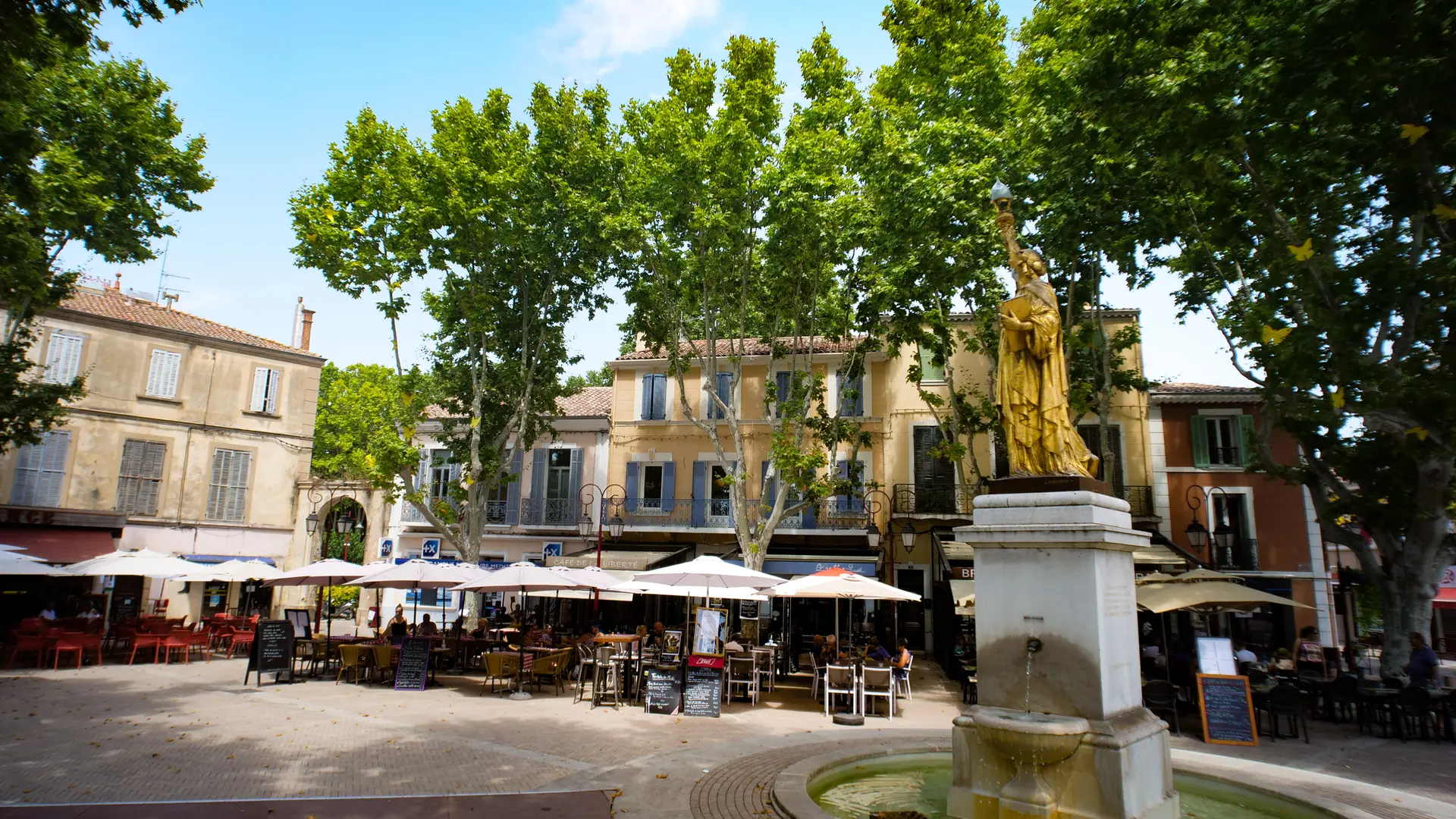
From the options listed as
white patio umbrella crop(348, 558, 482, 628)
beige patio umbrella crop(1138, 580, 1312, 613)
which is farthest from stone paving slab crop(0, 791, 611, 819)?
beige patio umbrella crop(1138, 580, 1312, 613)

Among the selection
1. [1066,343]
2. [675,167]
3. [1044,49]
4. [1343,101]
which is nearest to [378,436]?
[675,167]

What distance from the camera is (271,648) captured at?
47.2 ft

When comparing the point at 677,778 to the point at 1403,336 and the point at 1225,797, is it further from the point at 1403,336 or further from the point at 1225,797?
the point at 1403,336

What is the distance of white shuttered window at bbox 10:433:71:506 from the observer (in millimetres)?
21516

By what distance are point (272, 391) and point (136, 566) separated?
968 centimetres

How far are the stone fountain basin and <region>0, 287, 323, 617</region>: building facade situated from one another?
22890 millimetres

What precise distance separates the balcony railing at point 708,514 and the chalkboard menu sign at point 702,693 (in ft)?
30.4

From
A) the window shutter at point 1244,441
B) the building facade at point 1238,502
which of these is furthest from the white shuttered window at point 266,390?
the window shutter at point 1244,441

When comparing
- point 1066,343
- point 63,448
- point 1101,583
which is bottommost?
point 1101,583

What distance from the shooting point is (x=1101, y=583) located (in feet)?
20.8

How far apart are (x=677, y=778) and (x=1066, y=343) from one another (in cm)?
1318

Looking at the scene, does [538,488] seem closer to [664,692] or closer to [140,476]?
[140,476]

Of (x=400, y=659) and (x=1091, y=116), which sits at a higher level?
(x=1091, y=116)

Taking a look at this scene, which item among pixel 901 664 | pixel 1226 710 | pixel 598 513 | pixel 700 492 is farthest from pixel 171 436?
pixel 1226 710
